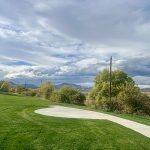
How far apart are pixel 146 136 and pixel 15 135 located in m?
5.60

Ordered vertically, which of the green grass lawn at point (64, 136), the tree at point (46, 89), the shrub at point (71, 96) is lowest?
the green grass lawn at point (64, 136)

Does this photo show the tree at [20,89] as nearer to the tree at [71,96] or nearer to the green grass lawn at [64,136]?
the tree at [71,96]

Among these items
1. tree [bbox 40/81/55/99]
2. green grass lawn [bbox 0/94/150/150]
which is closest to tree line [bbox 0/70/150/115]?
tree [bbox 40/81/55/99]

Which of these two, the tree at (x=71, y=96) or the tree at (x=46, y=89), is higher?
the tree at (x=46, y=89)

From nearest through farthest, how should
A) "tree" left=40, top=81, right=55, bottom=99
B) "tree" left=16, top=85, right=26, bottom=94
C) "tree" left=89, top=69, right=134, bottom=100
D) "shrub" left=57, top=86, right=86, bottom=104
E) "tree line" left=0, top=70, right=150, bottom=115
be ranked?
"tree line" left=0, top=70, right=150, bottom=115 < "shrub" left=57, top=86, right=86, bottom=104 < "tree" left=89, top=69, right=134, bottom=100 < "tree" left=40, top=81, right=55, bottom=99 < "tree" left=16, top=85, right=26, bottom=94

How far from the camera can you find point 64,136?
518 inches

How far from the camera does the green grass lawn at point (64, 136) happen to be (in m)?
12.0

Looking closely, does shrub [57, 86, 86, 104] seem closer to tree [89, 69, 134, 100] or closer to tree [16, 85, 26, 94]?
tree [89, 69, 134, 100]

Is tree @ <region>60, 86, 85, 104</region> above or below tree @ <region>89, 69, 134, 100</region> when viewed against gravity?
below

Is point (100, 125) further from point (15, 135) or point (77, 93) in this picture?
point (77, 93)

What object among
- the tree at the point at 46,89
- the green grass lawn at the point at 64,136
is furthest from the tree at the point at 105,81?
the green grass lawn at the point at 64,136

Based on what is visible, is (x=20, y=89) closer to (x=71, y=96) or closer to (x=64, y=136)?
(x=71, y=96)

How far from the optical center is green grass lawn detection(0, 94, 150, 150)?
12.0 m

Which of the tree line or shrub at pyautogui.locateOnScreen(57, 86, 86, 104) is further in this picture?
shrub at pyautogui.locateOnScreen(57, 86, 86, 104)
